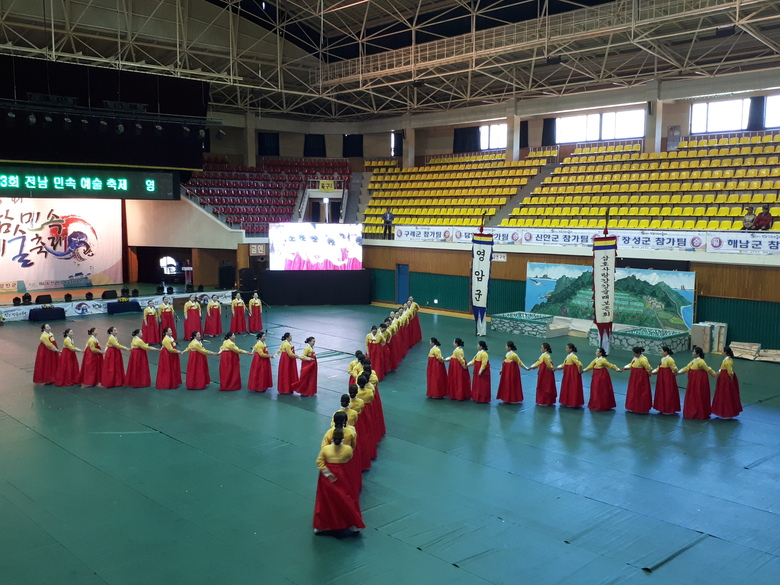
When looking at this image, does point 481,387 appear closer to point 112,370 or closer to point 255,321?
point 112,370

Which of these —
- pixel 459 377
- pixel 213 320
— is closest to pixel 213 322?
pixel 213 320

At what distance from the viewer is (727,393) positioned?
1138 cm

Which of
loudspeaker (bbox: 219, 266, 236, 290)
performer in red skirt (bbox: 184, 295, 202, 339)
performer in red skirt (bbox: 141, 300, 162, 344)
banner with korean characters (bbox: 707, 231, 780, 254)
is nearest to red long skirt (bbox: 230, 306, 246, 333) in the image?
performer in red skirt (bbox: 184, 295, 202, 339)

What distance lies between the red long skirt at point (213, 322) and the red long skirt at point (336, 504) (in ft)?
41.9

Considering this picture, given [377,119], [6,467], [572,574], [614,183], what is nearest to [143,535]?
[6,467]

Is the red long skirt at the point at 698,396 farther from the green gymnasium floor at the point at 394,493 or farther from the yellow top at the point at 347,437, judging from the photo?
the yellow top at the point at 347,437

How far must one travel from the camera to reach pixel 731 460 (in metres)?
9.53

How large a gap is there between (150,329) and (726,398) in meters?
13.6

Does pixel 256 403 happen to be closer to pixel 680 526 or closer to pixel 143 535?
pixel 143 535

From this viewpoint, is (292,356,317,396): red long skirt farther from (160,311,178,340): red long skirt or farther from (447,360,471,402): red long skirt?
(160,311,178,340): red long skirt

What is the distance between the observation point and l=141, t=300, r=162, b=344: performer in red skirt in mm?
17406

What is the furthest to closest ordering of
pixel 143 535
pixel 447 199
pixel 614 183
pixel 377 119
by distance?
pixel 377 119
pixel 447 199
pixel 614 183
pixel 143 535

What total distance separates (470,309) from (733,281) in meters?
8.74

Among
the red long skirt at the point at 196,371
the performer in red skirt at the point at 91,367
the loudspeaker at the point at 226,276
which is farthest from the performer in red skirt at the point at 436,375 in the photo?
the loudspeaker at the point at 226,276
